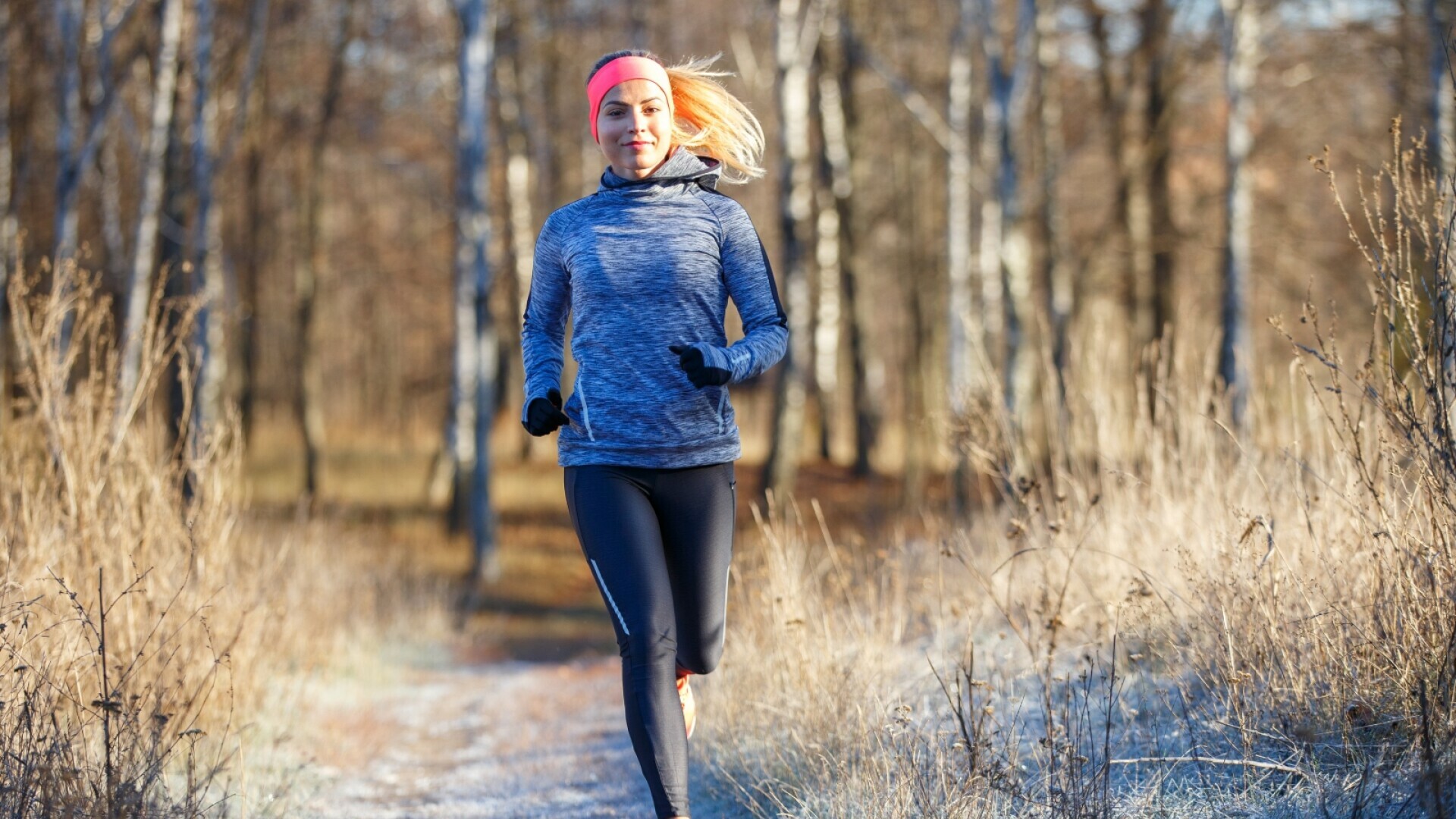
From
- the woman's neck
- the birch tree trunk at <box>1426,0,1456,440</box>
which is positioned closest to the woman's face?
the woman's neck

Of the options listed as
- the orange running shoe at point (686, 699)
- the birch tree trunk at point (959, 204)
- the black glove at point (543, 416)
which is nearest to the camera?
the black glove at point (543, 416)

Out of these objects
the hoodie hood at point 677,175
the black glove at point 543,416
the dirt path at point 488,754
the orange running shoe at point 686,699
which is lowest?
the dirt path at point 488,754

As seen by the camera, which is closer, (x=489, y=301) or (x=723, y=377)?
(x=723, y=377)

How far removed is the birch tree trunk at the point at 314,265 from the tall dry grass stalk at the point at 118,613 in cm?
977

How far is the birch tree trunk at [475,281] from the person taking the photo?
10.4 m

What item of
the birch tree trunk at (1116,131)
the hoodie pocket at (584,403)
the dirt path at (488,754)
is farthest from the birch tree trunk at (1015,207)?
the hoodie pocket at (584,403)

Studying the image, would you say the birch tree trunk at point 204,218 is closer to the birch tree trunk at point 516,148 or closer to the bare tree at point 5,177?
the bare tree at point 5,177

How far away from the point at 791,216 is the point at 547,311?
8951 mm

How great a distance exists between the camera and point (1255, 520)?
324 centimetres

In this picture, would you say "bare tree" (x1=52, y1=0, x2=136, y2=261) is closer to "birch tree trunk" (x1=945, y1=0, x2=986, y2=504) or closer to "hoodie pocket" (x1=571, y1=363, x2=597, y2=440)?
"birch tree trunk" (x1=945, y1=0, x2=986, y2=504)

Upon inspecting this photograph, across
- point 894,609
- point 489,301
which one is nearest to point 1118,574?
point 894,609

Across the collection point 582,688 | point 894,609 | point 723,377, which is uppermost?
point 723,377

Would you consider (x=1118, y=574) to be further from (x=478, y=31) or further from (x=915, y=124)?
(x=915, y=124)

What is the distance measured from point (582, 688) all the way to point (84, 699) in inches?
124
